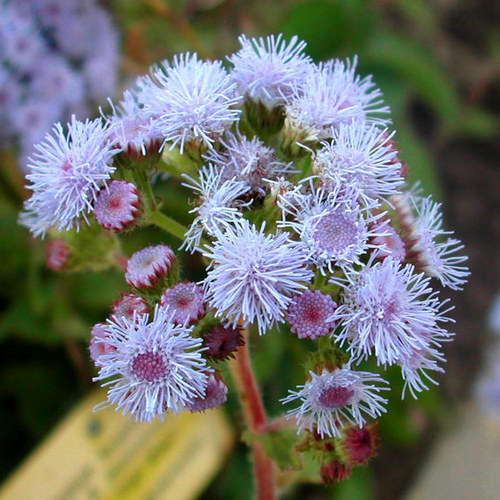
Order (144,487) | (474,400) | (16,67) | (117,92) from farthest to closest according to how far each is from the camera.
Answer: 1. (474,400)
2. (117,92)
3. (16,67)
4. (144,487)

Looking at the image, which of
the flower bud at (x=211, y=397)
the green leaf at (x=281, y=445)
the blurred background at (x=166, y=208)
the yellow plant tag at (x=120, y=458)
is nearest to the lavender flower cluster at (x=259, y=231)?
the flower bud at (x=211, y=397)

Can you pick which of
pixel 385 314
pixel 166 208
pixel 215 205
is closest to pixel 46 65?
pixel 166 208

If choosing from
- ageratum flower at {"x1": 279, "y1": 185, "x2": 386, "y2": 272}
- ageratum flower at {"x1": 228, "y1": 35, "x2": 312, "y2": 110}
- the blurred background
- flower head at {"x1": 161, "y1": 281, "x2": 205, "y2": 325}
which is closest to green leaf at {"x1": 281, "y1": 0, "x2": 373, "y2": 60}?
the blurred background

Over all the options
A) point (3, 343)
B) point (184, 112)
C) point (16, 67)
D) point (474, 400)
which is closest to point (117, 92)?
point (16, 67)

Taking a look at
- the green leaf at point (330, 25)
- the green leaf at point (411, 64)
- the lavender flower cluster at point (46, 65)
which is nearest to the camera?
the lavender flower cluster at point (46, 65)

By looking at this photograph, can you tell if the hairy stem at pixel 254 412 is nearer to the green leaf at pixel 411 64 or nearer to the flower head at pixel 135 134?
the flower head at pixel 135 134

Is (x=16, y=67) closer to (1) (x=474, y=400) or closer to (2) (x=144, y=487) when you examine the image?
(2) (x=144, y=487)

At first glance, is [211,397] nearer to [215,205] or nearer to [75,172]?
[215,205]
